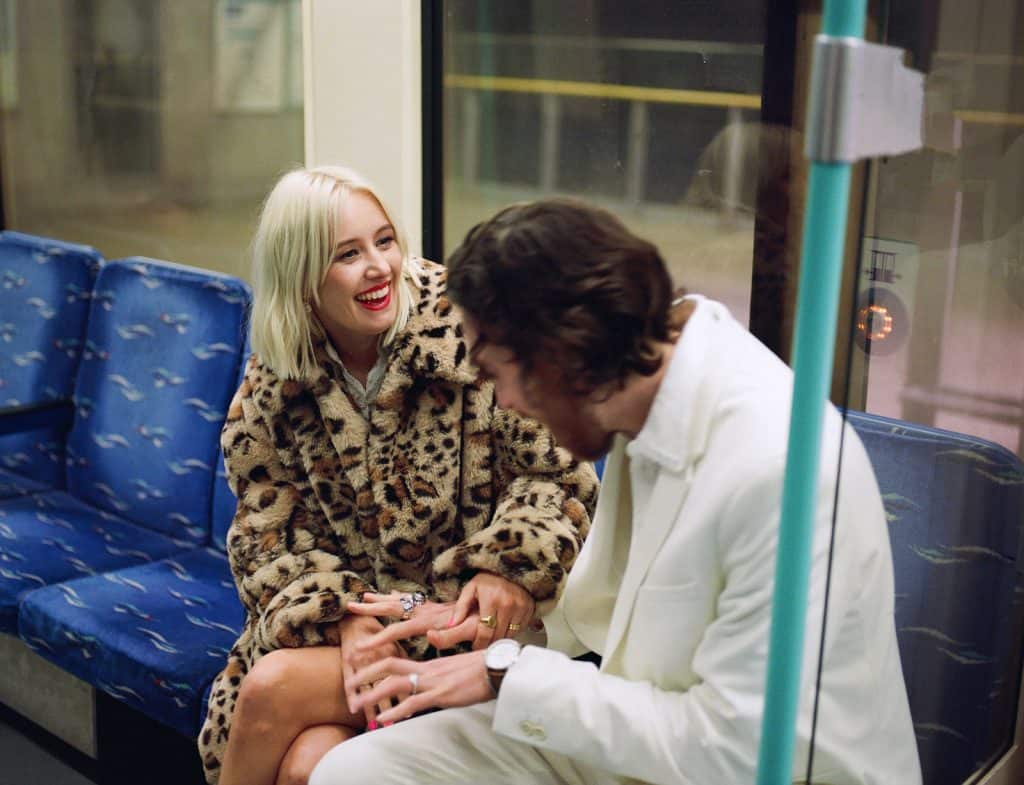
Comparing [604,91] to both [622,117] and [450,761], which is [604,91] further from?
[450,761]

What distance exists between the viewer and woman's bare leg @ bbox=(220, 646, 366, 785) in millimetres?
2020

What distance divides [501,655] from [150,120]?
3017mm

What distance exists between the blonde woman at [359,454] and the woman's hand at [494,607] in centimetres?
3

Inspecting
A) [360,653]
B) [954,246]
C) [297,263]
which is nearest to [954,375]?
[954,246]

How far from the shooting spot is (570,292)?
1355mm

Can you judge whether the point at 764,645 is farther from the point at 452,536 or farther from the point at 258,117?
the point at 258,117

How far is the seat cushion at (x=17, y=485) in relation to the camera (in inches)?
140

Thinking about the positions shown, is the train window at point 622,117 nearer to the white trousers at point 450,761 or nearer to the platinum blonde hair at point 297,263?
the platinum blonde hair at point 297,263

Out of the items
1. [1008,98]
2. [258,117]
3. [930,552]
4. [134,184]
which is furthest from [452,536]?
[134,184]

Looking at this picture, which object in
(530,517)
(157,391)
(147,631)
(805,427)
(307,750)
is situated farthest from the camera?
(157,391)

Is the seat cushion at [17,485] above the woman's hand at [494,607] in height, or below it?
below

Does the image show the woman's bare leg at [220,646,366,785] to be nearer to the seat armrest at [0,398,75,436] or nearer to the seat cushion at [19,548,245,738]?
the seat cushion at [19,548,245,738]

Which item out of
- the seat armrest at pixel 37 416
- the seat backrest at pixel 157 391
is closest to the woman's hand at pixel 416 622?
the seat backrest at pixel 157 391

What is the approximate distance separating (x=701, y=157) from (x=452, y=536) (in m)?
1.00
